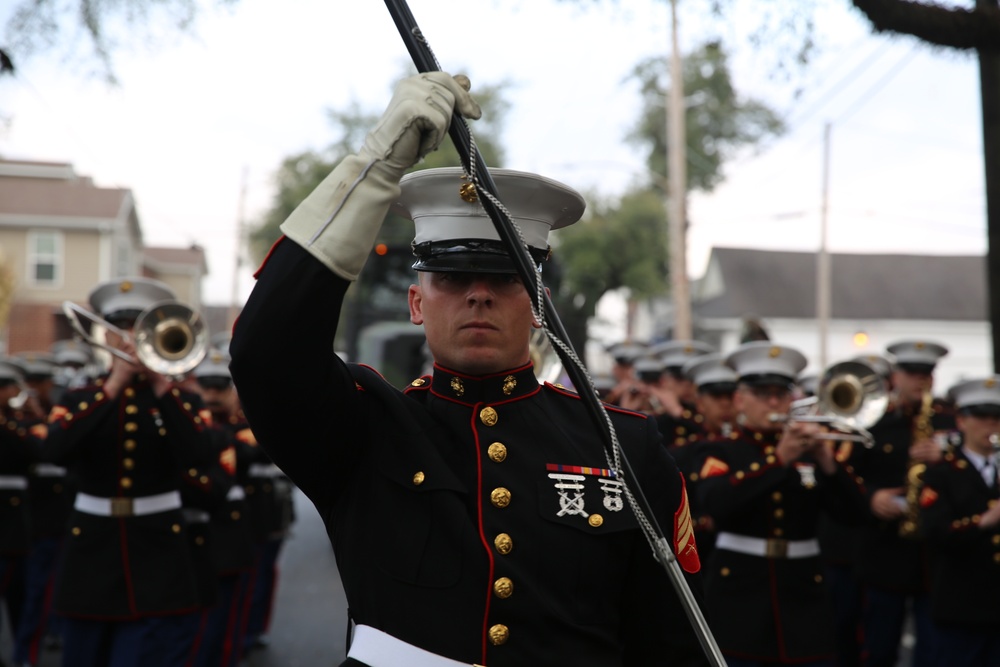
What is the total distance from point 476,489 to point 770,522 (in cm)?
375

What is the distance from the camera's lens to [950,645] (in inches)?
268

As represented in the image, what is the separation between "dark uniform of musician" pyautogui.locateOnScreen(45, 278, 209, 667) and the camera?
6148mm

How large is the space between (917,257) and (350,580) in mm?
57601

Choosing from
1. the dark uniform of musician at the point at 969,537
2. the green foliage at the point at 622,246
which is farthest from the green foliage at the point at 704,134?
the dark uniform of musician at the point at 969,537

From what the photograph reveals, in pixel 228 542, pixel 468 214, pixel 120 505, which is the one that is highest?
pixel 468 214

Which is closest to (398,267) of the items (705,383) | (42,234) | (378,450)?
(705,383)

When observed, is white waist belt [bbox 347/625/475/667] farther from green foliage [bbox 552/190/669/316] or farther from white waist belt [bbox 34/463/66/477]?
green foliage [bbox 552/190/669/316]

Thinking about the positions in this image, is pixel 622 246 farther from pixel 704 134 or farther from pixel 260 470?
pixel 260 470

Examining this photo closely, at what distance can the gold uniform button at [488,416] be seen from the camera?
2.78m

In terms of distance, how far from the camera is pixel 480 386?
2809mm

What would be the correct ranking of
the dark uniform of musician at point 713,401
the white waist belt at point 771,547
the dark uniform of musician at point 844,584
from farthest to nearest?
the dark uniform of musician at point 844,584
the dark uniform of musician at point 713,401
the white waist belt at point 771,547

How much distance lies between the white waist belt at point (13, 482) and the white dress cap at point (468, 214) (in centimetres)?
725

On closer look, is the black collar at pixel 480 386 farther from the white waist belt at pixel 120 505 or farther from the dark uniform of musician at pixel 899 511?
the dark uniform of musician at pixel 899 511

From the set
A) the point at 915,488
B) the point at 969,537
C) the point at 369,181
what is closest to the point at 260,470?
the point at 915,488
